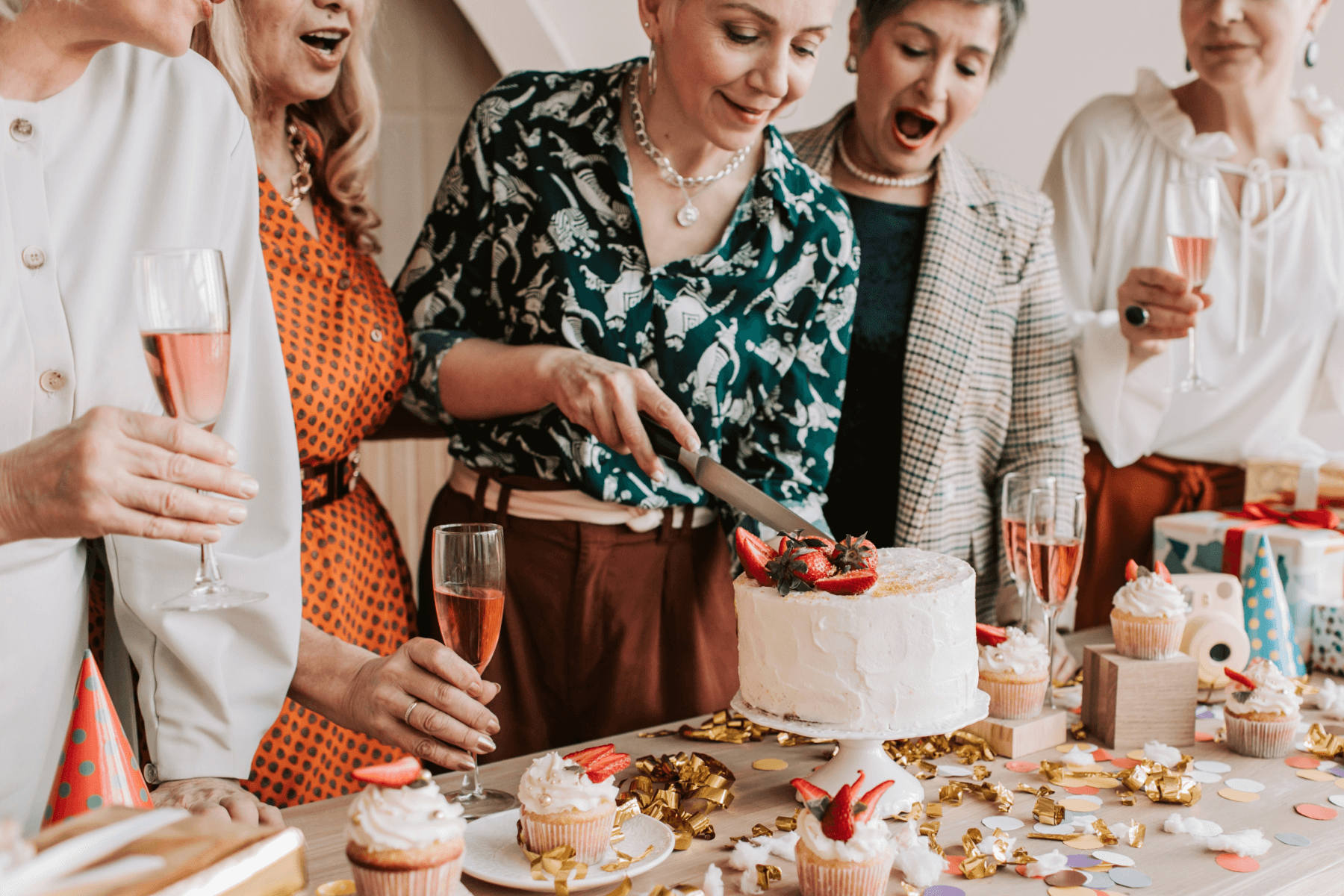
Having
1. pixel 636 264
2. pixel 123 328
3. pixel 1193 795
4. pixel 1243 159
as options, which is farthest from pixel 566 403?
pixel 1243 159

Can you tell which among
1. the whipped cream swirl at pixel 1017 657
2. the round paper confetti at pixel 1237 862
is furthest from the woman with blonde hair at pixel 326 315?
the round paper confetti at pixel 1237 862

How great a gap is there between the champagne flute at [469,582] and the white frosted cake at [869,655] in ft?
0.99

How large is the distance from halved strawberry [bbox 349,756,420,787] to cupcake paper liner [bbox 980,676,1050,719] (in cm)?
81

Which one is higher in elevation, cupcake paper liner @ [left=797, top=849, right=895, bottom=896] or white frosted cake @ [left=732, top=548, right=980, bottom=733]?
white frosted cake @ [left=732, top=548, right=980, bottom=733]

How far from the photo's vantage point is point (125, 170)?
130 cm

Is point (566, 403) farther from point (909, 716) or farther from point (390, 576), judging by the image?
point (909, 716)

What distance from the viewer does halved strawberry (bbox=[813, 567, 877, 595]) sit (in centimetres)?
127

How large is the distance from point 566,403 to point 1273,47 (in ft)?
5.66

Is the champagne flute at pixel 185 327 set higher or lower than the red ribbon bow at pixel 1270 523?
higher

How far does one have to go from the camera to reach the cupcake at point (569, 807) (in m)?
1.11

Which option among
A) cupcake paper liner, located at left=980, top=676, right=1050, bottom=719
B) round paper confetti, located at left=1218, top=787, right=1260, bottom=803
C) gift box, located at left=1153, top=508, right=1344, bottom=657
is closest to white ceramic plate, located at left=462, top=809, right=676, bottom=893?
cupcake paper liner, located at left=980, top=676, right=1050, bottom=719

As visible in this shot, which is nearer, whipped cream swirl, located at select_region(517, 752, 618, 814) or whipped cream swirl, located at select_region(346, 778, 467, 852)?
whipped cream swirl, located at select_region(346, 778, 467, 852)

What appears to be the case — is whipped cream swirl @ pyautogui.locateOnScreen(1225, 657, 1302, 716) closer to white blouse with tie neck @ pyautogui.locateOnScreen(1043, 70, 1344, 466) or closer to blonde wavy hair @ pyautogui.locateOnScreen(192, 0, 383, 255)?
white blouse with tie neck @ pyautogui.locateOnScreen(1043, 70, 1344, 466)

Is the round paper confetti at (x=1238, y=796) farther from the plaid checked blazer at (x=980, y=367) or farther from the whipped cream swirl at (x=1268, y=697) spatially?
the plaid checked blazer at (x=980, y=367)
